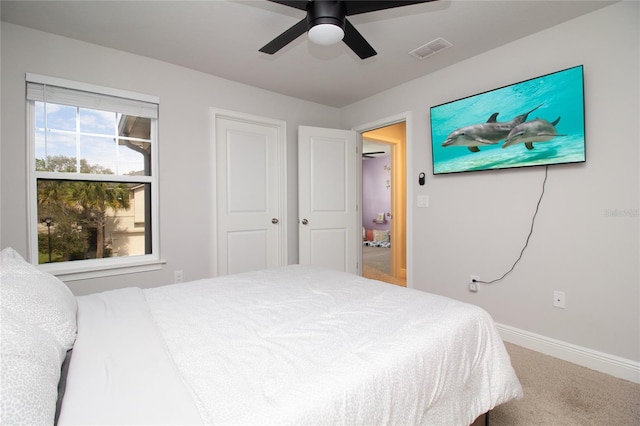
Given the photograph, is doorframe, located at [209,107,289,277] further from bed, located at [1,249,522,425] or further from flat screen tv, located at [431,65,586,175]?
flat screen tv, located at [431,65,586,175]

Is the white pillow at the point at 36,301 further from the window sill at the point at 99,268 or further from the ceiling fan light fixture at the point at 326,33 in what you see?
the ceiling fan light fixture at the point at 326,33

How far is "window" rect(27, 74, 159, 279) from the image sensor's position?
7.61ft

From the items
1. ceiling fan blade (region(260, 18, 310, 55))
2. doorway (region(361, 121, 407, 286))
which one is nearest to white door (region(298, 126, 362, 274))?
doorway (region(361, 121, 407, 286))

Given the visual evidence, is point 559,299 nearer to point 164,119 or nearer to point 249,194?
point 249,194

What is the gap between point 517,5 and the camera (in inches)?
77.7

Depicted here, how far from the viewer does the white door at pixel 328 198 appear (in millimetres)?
3564

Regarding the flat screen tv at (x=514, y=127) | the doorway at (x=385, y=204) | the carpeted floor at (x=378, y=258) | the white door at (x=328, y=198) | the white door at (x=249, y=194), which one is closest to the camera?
the flat screen tv at (x=514, y=127)

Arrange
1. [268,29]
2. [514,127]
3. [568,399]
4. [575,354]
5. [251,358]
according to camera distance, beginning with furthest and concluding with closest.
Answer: [514,127] → [268,29] → [575,354] → [568,399] → [251,358]

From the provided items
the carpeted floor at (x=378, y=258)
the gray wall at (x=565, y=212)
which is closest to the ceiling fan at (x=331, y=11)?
the gray wall at (x=565, y=212)

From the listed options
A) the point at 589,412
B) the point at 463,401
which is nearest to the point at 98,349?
the point at 463,401

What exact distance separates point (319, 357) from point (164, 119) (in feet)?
8.86

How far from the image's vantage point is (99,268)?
249cm

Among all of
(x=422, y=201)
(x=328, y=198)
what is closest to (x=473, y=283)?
(x=422, y=201)

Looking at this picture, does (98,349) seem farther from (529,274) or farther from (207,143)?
(529,274)
